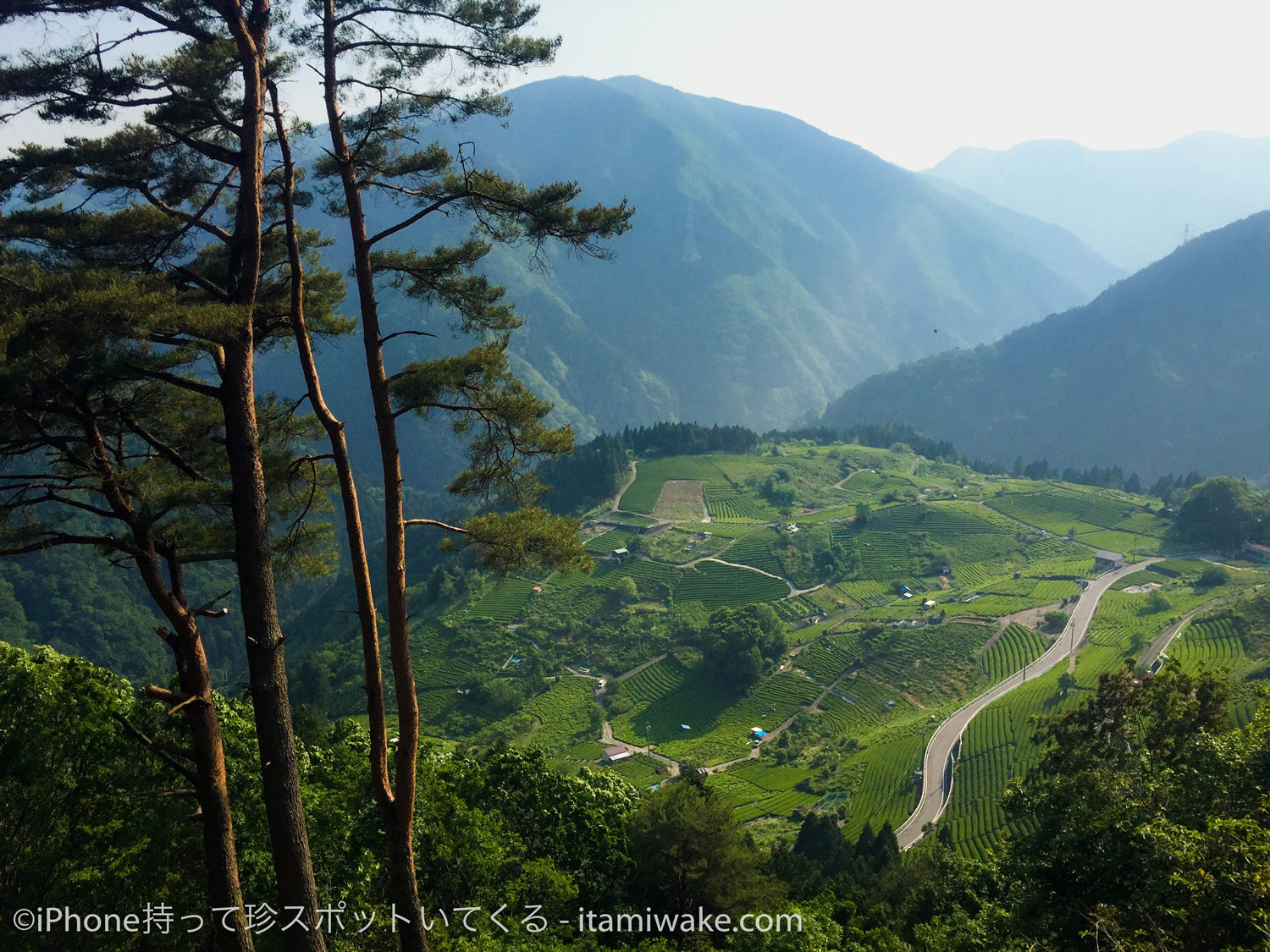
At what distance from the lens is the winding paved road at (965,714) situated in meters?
48.6

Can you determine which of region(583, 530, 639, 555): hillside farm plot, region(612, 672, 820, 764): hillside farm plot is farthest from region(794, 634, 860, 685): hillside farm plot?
region(583, 530, 639, 555): hillside farm plot

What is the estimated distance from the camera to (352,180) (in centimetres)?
865

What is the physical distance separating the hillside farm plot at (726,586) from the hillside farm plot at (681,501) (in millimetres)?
14312

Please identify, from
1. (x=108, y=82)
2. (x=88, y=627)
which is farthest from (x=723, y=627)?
(x=88, y=627)

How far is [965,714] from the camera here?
60.0 metres

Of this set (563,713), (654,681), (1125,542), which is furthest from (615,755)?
(1125,542)

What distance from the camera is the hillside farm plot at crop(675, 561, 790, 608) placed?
8206 cm

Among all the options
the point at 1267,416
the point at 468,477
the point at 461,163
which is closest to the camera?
the point at 461,163

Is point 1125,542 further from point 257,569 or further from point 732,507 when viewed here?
point 257,569

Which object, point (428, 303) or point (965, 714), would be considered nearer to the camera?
point (428, 303)

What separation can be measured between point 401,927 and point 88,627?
116942mm

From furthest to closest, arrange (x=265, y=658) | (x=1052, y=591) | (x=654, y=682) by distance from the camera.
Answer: (x=1052, y=591) < (x=654, y=682) < (x=265, y=658)

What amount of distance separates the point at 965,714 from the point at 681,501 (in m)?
51.3

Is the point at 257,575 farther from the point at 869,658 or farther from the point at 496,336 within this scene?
the point at 869,658
